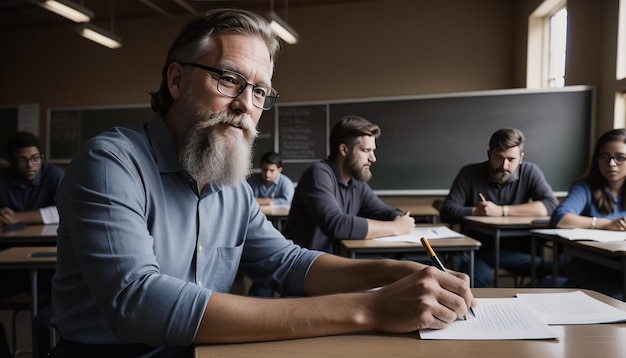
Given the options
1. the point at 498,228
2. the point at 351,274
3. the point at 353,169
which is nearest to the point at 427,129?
the point at 498,228

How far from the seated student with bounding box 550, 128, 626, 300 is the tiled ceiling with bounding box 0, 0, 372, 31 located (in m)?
3.96

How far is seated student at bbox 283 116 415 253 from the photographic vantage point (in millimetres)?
2465

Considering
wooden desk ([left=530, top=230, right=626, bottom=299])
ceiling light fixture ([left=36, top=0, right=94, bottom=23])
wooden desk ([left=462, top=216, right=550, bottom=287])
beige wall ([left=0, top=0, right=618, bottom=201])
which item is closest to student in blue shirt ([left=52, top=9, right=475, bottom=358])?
wooden desk ([left=530, top=230, right=626, bottom=299])

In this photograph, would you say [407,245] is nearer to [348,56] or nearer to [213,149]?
[213,149]

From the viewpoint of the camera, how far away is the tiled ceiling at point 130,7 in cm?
591

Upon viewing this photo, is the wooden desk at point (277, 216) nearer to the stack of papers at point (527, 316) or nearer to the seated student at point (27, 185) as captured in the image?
the seated student at point (27, 185)

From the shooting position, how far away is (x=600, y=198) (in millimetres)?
2830

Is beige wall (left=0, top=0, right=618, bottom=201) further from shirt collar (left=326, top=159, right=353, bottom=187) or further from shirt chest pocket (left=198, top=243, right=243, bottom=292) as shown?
shirt chest pocket (left=198, top=243, right=243, bottom=292)

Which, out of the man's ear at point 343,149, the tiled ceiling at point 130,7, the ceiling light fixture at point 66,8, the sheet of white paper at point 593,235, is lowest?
the sheet of white paper at point 593,235

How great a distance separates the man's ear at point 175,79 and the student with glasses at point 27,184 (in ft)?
8.29

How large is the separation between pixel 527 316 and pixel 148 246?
74cm

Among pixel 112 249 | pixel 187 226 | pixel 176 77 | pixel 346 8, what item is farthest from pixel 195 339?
pixel 346 8

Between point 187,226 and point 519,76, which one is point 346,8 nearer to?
point 519,76

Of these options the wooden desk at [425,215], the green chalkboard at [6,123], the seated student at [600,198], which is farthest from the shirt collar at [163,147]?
the green chalkboard at [6,123]
